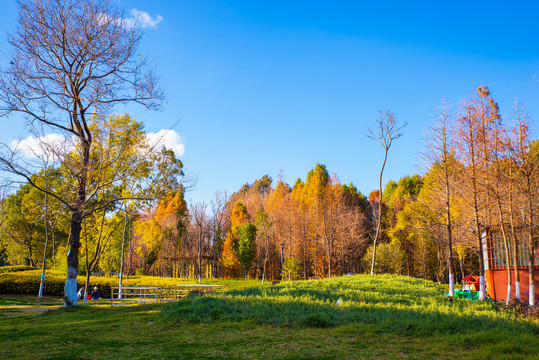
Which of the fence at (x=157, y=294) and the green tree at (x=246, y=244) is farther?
the green tree at (x=246, y=244)

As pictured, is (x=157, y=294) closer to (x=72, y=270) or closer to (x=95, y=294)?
(x=72, y=270)

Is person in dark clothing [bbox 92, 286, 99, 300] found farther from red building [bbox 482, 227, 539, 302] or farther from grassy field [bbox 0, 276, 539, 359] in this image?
red building [bbox 482, 227, 539, 302]

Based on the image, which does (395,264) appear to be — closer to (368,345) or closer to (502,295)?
(502,295)

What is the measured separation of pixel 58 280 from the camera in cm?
2130

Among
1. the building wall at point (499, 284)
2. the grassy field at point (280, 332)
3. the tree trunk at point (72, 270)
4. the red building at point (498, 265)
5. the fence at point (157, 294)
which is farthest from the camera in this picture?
the building wall at point (499, 284)

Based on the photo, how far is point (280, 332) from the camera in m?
7.82

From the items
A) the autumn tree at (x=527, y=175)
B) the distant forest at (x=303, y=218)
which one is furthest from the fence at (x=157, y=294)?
the autumn tree at (x=527, y=175)

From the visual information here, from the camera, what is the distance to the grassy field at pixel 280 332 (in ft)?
20.1

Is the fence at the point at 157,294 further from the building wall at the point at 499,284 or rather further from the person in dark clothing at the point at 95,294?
the building wall at the point at 499,284

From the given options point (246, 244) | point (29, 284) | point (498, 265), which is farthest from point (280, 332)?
point (246, 244)

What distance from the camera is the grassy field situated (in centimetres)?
614

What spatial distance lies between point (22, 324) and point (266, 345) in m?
7.30

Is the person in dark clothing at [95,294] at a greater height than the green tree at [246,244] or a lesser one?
lesser

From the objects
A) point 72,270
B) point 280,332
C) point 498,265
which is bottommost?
point 280,332
